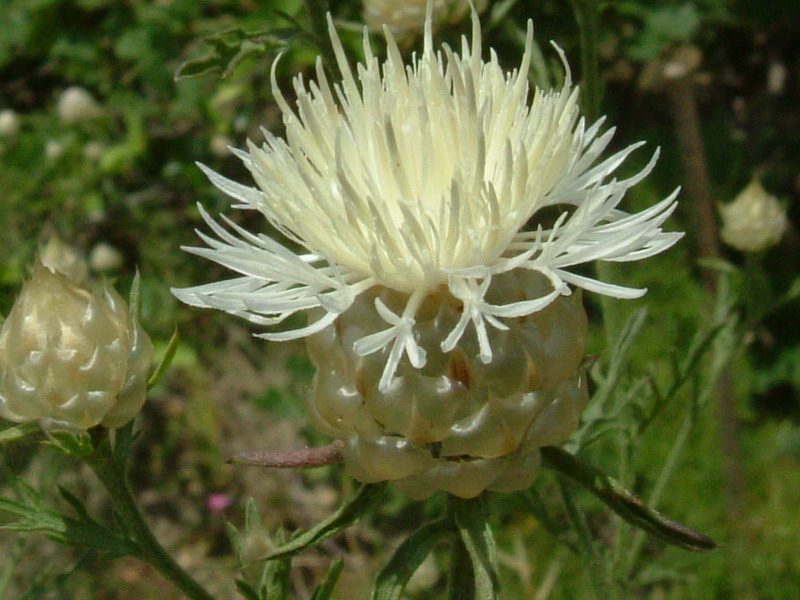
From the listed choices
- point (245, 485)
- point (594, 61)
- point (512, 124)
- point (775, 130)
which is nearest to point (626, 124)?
point (775, 130)

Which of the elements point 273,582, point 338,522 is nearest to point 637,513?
point 338,522

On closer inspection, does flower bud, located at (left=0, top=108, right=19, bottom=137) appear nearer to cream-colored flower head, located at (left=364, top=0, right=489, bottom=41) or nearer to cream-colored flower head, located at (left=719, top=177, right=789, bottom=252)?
cream-colored flower head, located at (left=364, top=0, right=489, bottom=41)

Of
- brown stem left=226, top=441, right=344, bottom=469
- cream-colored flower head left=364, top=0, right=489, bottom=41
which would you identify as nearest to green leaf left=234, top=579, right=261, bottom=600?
brown stem left=226, top=441, right=344, bottom=469

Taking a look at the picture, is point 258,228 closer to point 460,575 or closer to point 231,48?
point 231,48

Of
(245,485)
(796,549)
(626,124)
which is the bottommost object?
(245,485)

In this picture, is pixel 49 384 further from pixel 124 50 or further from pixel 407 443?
pixel 124 50
